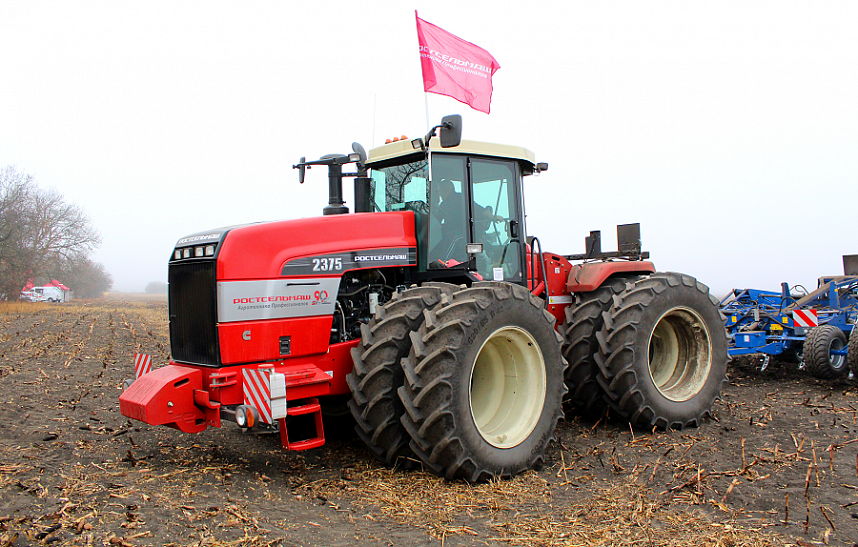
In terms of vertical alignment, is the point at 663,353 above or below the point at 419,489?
above

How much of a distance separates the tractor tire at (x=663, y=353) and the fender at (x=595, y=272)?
1.32ft

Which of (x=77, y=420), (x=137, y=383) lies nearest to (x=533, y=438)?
(x=137, y=383)

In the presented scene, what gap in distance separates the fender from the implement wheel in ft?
10.4

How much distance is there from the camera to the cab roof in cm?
590

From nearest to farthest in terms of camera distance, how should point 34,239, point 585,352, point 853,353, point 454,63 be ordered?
1. point 585,352
2. point 454,63
3. point 853,353
4. point 34,239

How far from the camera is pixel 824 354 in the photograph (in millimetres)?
8523

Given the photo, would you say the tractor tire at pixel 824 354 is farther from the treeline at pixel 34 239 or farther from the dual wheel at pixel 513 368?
the treeline at pixel 34 239

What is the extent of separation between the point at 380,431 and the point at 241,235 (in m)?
1.85

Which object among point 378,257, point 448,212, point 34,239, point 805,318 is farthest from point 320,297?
point 34,239

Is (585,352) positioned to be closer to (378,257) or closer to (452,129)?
(378,257)

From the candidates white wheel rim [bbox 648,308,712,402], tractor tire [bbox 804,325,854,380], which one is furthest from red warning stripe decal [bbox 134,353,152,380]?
tractor tire [bbox 804,325,854,380]

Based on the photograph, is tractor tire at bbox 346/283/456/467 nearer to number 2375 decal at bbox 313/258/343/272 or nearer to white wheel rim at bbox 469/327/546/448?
number 2375 decal at bbox 313/258/343/272

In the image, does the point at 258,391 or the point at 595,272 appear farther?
the point at 595,272

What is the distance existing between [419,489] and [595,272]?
3.56 metres
